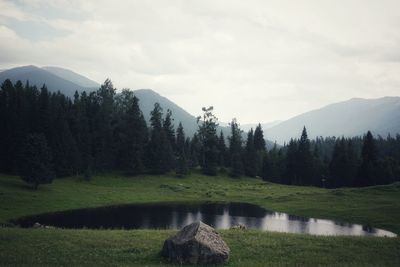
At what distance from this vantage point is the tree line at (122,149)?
332 ft

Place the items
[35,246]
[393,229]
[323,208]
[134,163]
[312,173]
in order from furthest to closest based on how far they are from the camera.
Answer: [312,173], [134,163], [323,208], [393,229], [35,246]

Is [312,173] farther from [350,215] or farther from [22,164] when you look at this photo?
[22,164]

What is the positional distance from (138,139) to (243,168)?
4195 centimetres

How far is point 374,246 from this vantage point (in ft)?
96.7

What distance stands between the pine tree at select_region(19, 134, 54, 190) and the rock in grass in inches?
2568

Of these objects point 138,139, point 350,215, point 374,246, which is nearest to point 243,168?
point 138,139

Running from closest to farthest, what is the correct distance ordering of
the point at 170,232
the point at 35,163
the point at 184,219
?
the point at 170,232, the point at 184,219, the point at 35,163

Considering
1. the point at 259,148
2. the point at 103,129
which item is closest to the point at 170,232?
the point at 103,129

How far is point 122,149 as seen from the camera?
123312mm

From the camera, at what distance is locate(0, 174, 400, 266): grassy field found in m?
25.5

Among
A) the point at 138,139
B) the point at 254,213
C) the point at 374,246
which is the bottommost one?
the point at 254,213

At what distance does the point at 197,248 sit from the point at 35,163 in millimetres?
67276

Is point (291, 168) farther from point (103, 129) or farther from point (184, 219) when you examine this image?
point (184, 219)

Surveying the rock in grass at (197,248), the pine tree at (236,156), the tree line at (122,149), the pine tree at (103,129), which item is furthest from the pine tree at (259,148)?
the rock in grass at (197,248)
